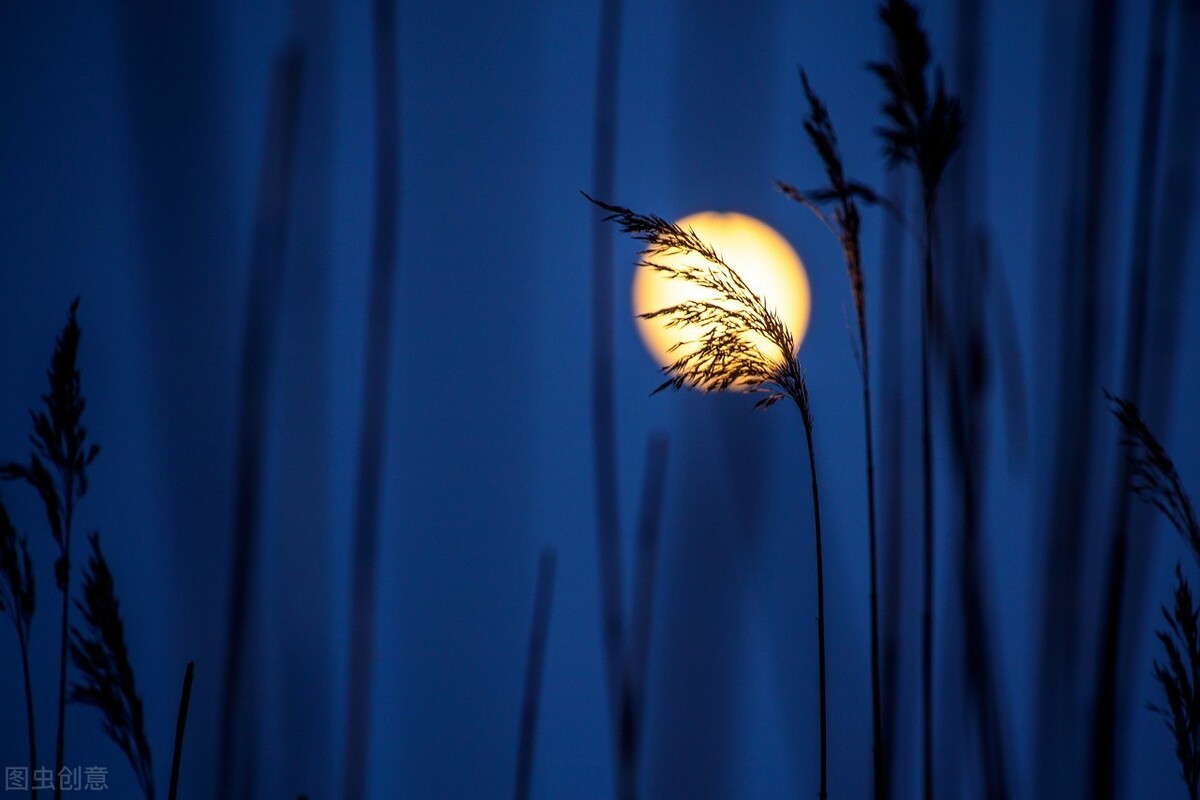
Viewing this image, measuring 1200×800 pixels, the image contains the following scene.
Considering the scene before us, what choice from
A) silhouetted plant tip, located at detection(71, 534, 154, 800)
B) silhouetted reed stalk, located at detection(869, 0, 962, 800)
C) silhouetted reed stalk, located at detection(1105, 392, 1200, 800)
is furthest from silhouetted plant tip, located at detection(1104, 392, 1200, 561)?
silhouetted plant tip, located at detection(71, 534, 154, 800)

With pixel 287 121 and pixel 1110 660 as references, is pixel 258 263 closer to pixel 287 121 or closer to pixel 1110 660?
pixel 287 121

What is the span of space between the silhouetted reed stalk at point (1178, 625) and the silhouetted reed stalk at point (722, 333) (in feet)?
1.37

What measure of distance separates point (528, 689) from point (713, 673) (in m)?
0.35

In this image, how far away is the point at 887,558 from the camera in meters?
1.04

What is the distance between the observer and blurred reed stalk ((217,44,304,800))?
40.8 inches

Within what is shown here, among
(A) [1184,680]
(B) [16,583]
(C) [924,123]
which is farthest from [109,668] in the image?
(A) [1184,680]

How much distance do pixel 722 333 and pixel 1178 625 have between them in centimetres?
75

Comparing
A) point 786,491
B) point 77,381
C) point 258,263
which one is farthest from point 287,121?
point 786,491

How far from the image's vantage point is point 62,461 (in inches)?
45.9

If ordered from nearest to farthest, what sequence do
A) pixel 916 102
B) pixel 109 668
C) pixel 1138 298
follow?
pixel 916 102, pixel 1138 298, pixel 109 668

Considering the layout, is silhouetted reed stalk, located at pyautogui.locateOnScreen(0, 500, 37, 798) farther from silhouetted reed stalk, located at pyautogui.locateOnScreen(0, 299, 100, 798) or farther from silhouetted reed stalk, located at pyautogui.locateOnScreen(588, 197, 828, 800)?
silhouetted reed stalk, located at pyautogui.locateOnScreen(588, 197, 828, 800)

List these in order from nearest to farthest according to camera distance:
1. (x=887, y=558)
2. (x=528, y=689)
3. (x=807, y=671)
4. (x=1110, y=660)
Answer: (x=1110, y=660) → (x=887, y=558) → (x=528, y=689) → (x=807, y=671)

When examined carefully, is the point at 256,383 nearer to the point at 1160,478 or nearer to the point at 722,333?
the point at 722,333

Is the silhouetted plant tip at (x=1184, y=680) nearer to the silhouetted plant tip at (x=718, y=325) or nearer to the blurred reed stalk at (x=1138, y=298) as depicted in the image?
the blurred reed stalk at (x=1138, y=298)
